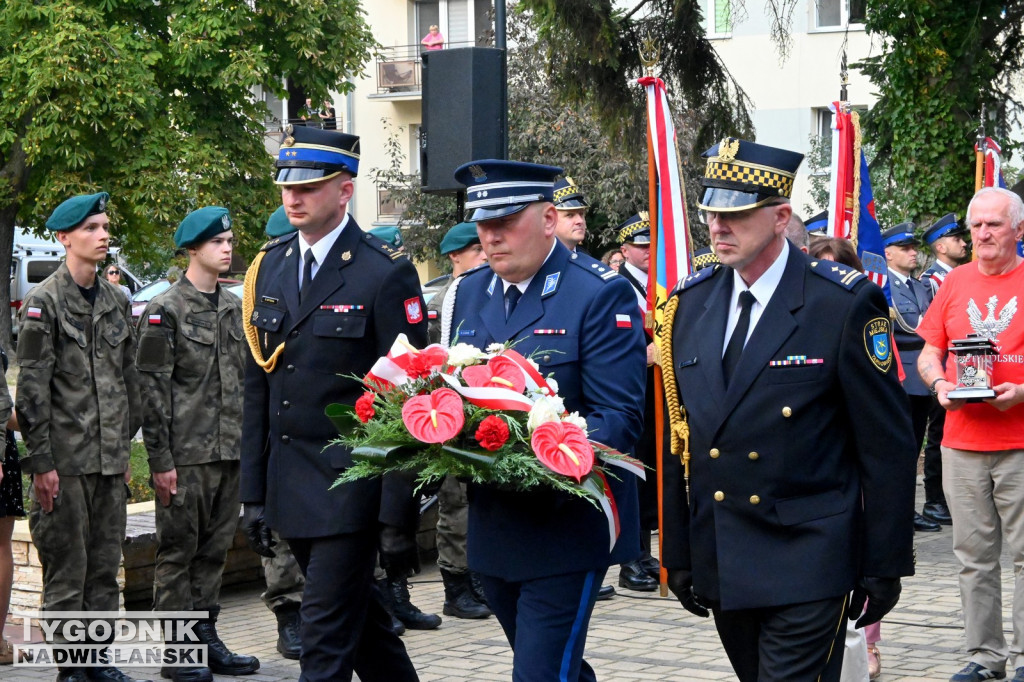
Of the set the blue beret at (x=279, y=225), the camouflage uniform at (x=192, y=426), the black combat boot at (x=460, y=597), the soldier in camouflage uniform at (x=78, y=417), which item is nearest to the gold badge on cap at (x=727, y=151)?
the soldier in camouflage uniform at (x=78, y=417)

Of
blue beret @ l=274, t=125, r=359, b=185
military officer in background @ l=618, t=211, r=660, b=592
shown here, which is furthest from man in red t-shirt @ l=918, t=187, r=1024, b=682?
blue beret @ l=274, t=125, r=359, b=185

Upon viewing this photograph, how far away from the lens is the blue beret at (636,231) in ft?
32.1

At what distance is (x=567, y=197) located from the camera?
8.35m

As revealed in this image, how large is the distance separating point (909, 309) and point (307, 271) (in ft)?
22.9

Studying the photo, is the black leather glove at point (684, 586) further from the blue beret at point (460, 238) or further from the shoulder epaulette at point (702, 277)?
the blue beret at point (460, 238)

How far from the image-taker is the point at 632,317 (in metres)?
4.73

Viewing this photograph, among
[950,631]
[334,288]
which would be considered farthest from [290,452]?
[950,631]

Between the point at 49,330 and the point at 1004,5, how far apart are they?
33.6ft

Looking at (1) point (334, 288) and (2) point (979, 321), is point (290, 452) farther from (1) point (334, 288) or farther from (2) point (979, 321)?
(2) point (979, 321)

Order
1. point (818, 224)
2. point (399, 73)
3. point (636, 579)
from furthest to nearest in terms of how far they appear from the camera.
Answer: point (399, 73) < point (818, 224) < point (636, 579)

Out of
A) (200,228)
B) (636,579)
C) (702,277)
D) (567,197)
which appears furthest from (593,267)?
(636,579)

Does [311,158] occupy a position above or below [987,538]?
above

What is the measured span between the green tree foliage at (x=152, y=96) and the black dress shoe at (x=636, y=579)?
18.2m

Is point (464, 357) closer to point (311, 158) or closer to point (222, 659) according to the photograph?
point (311, 158)
